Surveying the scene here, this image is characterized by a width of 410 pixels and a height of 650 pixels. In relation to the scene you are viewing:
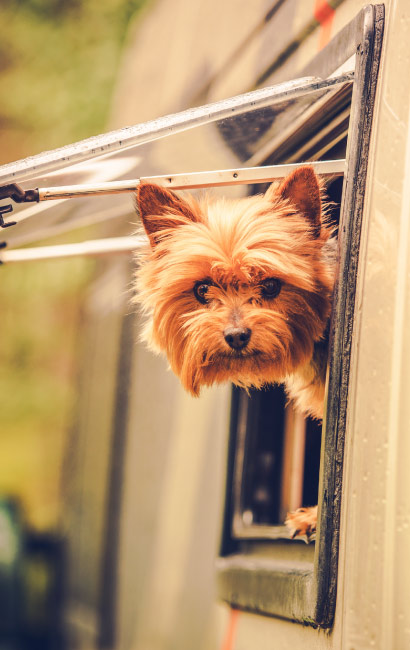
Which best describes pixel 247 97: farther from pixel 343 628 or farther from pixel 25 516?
pixel 25 516

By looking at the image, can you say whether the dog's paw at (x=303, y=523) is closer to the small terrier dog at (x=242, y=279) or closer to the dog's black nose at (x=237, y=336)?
the small terrier dog at (x=242, y=279)

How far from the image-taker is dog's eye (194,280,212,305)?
163 centimetres

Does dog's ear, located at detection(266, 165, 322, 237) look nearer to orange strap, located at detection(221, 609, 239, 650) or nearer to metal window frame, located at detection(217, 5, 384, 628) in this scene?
metal window frame, located at detection(217, 5, 384, 628)

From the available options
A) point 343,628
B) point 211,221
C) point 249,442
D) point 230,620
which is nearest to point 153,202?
point 211,221

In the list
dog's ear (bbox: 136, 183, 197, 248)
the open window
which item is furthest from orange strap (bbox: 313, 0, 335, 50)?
dog's ear (bbox: 136, 183, 197, 248)

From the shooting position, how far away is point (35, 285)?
7.30m

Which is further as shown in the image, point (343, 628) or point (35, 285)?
point (35, 285)

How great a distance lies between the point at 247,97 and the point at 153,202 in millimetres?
363

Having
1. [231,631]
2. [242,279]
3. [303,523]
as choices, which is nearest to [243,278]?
[242,279]

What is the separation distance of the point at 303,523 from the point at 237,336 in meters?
0.62

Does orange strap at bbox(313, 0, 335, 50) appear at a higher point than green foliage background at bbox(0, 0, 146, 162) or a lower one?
lower

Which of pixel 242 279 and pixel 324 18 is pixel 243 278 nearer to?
pixel 242 279

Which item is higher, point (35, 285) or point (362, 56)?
point (35, 285)

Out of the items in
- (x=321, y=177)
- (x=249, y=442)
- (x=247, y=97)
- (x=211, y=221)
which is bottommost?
(x=249, y=442)
